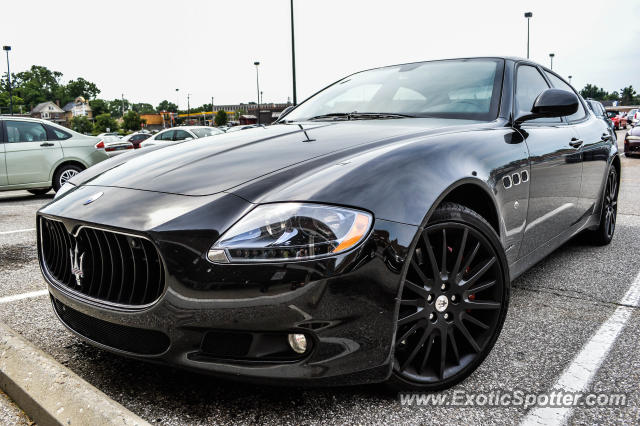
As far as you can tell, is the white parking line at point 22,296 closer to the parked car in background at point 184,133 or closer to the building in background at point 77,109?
the parked car in background at point 184,133

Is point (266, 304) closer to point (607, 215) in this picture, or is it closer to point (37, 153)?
point (607, 215)

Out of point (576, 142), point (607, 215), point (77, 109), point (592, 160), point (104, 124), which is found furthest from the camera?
point (77, 109)

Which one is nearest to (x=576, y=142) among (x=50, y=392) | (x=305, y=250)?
(x=305, y=250)

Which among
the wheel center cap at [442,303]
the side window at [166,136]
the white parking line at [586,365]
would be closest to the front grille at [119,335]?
the wheel center cap at [442,303]

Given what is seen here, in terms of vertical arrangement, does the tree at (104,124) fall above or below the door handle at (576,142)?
above

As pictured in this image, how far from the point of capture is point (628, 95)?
149875 millimetres

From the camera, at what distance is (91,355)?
2334 millimetres

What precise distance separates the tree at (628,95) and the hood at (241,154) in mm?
169607

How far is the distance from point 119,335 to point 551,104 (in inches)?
94.3

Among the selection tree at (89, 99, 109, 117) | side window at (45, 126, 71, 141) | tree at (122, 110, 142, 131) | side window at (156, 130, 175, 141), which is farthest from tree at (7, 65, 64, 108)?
side window at (45, 126, 71, 141)

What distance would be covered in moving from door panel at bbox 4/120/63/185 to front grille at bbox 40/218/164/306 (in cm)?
794

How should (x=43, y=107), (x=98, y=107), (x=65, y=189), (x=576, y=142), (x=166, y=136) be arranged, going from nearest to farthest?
1. (x=65, y=189)
2. (x=576, y=142)
3. (x=166, y=136)
4. (x=98, y=107)
5. (x=43, y=107)

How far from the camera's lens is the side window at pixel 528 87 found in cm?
303

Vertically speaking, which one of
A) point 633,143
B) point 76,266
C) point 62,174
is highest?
point 633,143
